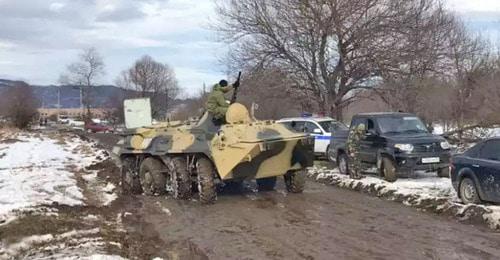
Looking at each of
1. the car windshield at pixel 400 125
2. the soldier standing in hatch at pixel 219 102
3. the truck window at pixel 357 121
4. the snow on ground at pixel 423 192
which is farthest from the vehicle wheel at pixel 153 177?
the car windshield at pixel 400 125

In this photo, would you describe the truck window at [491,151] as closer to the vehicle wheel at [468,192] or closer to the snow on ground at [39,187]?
the vehicle wheel at [468,192]

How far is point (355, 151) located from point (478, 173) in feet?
18.2

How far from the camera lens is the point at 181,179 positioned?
14945mm

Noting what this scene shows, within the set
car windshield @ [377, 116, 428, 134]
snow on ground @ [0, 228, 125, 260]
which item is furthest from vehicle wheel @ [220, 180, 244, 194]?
snow on ground @ [0, 228, 125, 260]

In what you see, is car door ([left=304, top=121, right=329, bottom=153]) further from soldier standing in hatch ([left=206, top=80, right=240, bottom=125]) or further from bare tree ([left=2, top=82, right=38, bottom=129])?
bare tree ([left=2, top=82, right=38, bottom=129])

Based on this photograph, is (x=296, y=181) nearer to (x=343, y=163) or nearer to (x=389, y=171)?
(x=389, y=171)

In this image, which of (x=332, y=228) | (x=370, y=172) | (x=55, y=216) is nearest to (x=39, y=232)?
(x=55, y=216)

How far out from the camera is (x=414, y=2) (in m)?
28.5

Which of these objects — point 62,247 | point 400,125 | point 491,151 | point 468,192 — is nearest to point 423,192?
point 468,192

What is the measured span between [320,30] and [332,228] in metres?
17.7

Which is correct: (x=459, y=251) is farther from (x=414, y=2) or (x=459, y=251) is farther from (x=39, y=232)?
(x=414, y=2)

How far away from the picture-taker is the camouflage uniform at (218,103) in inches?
604

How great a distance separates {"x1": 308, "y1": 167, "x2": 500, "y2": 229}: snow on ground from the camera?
11570 millimetres

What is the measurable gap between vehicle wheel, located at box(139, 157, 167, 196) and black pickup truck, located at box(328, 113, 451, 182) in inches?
209
